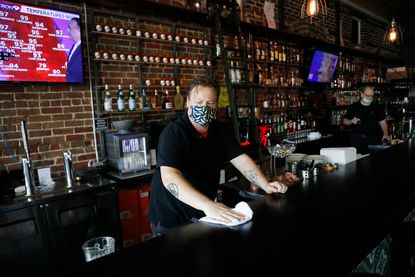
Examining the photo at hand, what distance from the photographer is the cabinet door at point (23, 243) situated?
218 cm

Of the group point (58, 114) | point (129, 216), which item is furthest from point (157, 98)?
point (129, 216)

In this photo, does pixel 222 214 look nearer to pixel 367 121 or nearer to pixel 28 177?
pixel 28 177

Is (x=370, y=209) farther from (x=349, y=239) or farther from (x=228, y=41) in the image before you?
(x=228, y=41)

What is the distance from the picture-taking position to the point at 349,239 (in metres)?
1.08

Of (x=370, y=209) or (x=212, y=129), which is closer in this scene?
(x=370, y=209)

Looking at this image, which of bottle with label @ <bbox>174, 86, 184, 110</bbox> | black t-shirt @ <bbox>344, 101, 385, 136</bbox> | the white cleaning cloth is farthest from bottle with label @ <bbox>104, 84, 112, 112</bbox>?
black t-shirt @ <bbox>344, 101, 385, 136</bbox>

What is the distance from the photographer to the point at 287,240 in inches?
42.5

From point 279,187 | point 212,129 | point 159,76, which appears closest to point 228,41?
point 159,76

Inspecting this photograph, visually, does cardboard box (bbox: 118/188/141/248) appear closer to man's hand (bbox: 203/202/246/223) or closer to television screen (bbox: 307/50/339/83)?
man's hand (bbox: 203/202/246/223)

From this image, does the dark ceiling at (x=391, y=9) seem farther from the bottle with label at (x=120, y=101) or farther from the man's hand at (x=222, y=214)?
the man's hand at (x=222, y=214)

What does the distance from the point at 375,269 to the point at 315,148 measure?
3838 millimetres

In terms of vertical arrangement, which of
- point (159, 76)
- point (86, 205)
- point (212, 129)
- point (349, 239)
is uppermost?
point (159, 76)

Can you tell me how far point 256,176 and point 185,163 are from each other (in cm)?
48

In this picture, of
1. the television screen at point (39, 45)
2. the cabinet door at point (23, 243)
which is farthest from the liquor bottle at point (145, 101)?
the cabinet door at point (23, 243)
